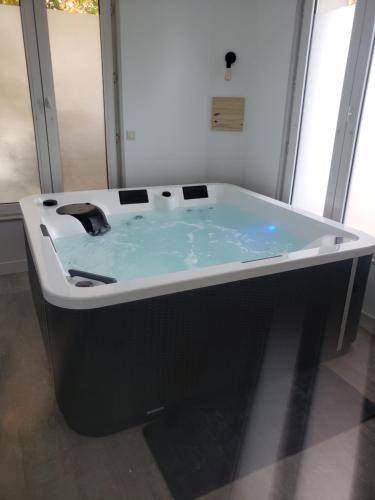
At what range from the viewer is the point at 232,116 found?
324 cm

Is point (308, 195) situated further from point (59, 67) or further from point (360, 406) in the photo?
point (59, 67)

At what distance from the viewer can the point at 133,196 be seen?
2.88 metres

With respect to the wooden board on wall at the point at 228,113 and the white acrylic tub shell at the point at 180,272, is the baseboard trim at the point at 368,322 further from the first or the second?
the wooden board on wall at the point at 228,113

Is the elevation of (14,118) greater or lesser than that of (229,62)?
lesser

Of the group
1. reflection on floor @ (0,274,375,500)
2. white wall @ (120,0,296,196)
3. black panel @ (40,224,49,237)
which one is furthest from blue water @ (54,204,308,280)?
reflection on floor @ (0,274,375,500)

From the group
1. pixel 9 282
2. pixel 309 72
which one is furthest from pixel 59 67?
pixel 309 72

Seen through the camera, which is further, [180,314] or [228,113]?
[228,113]

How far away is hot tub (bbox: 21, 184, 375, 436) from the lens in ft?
4.34

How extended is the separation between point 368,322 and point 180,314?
1.38m

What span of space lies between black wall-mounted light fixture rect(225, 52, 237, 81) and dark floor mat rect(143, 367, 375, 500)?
244 cm

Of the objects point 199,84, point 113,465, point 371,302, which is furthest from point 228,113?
point 113,465

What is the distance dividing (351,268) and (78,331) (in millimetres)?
1248

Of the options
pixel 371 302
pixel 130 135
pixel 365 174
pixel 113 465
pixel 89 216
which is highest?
pixel 130 135

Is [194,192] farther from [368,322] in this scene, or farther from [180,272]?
[180,272]
